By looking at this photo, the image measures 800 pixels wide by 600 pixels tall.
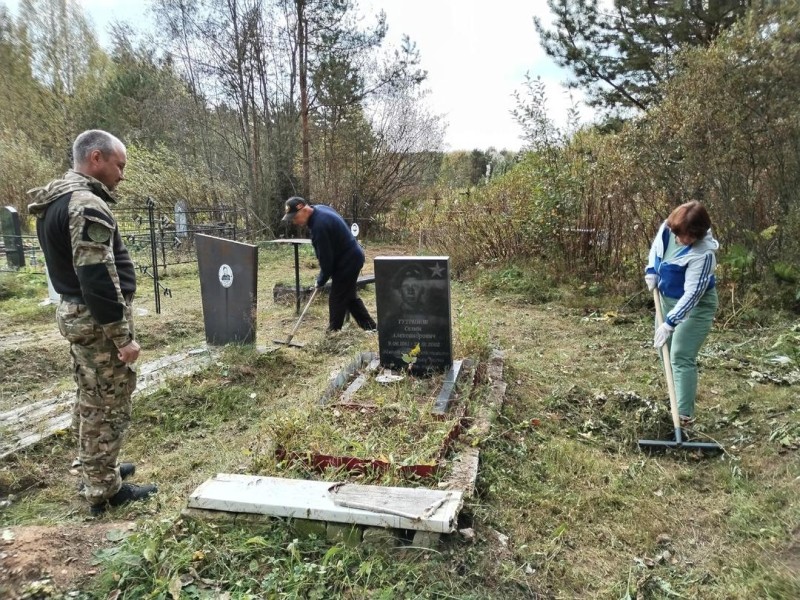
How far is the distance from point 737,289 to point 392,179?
13647mm

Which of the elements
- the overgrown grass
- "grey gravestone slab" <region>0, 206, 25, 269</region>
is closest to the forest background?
the overgrown grass

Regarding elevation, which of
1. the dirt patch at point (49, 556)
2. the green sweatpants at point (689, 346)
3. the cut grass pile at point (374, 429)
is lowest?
the dirt patch at point (49, 556)

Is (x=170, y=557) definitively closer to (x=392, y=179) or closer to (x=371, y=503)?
(x=371, y=503)

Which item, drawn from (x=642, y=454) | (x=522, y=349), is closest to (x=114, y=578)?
(x=642, y=454)

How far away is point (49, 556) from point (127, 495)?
31.3 inches

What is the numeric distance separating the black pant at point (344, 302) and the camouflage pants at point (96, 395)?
3543mm

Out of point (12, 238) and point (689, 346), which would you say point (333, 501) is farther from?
point (12, 238)

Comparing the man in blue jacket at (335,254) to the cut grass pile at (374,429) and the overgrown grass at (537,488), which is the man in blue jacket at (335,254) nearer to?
the overgrown grass at (537,488)

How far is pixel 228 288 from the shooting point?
6.16m

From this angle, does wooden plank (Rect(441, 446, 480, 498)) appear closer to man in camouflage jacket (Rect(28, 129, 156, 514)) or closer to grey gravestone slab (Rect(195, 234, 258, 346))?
man in camouflage jacket (Rect(28, 129, 156, 514))

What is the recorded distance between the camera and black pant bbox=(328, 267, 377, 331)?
6.62 meters

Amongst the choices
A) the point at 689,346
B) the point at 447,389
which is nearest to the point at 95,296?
the point at 447,389

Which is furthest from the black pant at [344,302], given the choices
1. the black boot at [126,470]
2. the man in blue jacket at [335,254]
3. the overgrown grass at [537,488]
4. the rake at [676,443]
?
the rake at [676,443]

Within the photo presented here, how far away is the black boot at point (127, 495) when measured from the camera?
315cm
